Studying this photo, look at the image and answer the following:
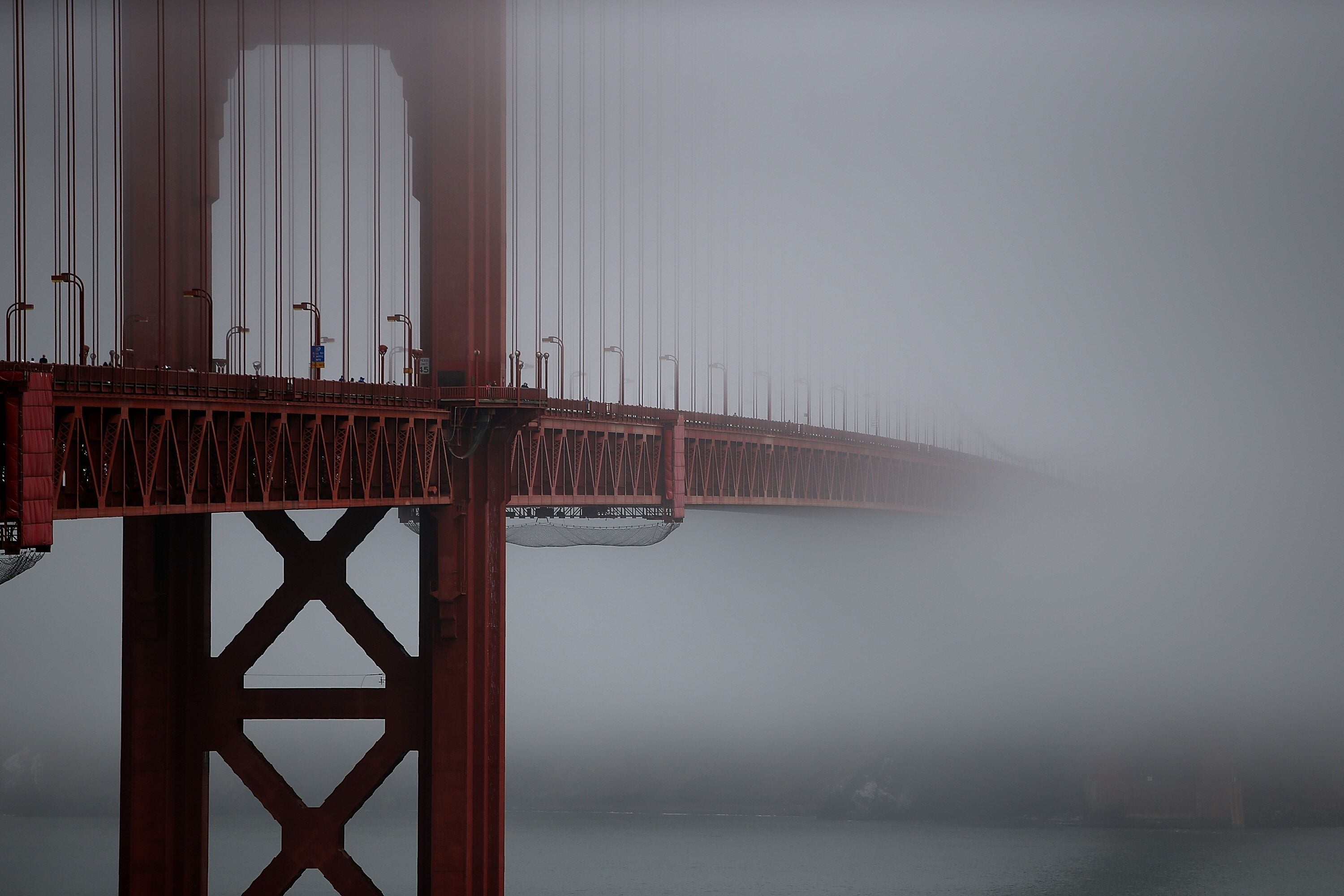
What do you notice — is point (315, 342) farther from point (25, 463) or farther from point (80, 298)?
point (25, 463)

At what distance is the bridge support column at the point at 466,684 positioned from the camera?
69.3 feet

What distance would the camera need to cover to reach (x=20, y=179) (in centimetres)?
1766

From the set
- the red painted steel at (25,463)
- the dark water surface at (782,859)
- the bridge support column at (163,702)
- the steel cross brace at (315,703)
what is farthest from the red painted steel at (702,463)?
the dark water surface at (782,859)

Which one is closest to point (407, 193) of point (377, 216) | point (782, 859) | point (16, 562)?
point (377, 216)

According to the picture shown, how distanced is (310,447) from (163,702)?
620 centimetres

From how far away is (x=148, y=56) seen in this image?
2162 cm

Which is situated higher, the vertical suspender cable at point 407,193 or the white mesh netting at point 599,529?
the vertical suspender cable at point 407,193

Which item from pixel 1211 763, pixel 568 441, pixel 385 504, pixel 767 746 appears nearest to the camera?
pixel 385 504

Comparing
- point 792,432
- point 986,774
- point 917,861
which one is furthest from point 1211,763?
point 792,432

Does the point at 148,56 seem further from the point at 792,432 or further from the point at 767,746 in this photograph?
the point at 767,746

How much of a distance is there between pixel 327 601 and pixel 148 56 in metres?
7.59

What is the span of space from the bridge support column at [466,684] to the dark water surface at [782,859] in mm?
23044

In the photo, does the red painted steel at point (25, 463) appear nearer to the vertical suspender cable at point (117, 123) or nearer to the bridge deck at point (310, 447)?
the bridge deck at point (310, 447)

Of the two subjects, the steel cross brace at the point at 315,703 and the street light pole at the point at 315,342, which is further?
the steel cross brace at the point at 315,703
